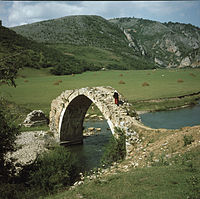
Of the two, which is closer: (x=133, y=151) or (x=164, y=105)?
(x=133, y=151)

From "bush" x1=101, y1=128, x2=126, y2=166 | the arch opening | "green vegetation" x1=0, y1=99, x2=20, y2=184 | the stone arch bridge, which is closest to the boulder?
the stone arch bridge

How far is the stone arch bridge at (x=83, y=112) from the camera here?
11.5m

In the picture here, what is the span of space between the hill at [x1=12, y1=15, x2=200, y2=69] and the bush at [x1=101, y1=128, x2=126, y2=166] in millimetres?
83983

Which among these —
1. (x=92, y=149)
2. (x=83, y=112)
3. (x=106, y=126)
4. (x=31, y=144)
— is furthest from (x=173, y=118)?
(x=31, y=144)

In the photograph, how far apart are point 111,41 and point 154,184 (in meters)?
153

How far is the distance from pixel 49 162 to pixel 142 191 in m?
6.33

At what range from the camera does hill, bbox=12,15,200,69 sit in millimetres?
112350

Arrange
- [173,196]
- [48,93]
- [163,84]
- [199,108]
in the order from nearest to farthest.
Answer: [173,196]
[199,108]
[163,84]
[48,93]

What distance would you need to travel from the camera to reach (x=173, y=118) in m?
23.3

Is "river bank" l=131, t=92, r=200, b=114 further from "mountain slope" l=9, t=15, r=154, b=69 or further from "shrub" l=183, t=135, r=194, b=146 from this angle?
"mountain slope" l=9, t=15, r=154, b=69

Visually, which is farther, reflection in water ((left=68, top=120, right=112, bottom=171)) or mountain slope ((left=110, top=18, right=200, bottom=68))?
mountain slope ((left=110, top=18, right=200, bottom=68))

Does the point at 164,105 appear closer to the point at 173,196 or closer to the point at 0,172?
the point at 0,172

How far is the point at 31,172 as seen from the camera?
35.2 feet

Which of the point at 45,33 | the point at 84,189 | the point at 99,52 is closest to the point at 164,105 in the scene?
the point at 84,189
